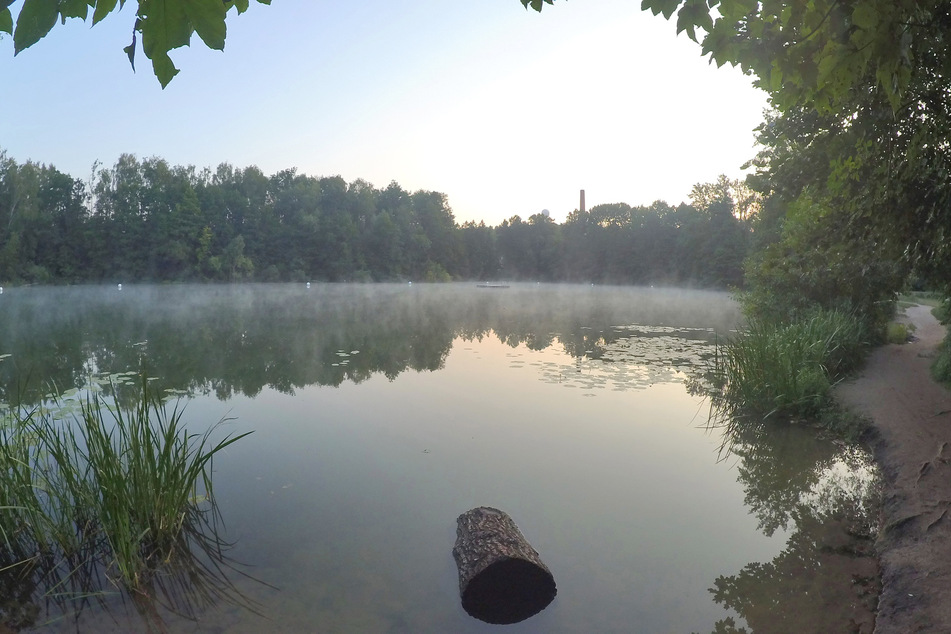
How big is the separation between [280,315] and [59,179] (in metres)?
42.0

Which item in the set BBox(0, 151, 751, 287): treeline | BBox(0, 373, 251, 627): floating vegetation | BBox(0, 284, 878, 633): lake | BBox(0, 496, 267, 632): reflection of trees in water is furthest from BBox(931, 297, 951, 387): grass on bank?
BBox(0, 151, 751, 287): treeline

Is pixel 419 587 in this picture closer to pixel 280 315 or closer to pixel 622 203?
pixel 280 315

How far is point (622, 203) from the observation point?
280 ft

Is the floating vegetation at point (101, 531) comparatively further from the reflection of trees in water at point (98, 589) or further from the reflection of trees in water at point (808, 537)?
the reflection of trees in water at point (808, 537)

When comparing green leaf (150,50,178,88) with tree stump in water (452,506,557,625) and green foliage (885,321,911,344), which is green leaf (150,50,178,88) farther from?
green foliage (885,321,911,344)

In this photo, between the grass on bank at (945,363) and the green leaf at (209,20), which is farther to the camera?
the grass on bank at (945,363)

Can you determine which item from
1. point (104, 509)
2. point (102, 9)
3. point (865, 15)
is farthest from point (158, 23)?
point (104, 509)

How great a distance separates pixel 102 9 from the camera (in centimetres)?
191

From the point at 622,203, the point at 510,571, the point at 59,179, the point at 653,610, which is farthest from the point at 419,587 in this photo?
the point at 622,203

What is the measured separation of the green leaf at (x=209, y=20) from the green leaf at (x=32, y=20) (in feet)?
1.32

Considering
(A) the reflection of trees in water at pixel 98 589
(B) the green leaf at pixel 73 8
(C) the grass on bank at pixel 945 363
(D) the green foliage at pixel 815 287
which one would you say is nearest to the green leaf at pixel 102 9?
(B) the green leaf at pixel 73 8

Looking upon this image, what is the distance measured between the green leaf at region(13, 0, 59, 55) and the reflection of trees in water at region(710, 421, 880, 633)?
4.30 m

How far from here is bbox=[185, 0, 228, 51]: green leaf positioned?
174 centimetres

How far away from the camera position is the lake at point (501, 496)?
3.68 meters
